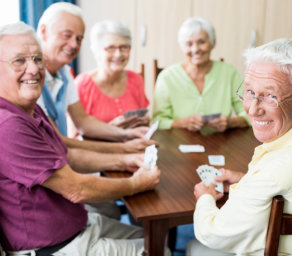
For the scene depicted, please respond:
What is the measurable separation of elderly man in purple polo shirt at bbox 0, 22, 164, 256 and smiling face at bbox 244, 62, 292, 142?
578 mm

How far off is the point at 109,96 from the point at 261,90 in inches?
67.1

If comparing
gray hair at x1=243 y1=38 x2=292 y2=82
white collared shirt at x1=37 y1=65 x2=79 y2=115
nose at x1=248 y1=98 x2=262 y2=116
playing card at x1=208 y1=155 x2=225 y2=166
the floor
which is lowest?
the floor

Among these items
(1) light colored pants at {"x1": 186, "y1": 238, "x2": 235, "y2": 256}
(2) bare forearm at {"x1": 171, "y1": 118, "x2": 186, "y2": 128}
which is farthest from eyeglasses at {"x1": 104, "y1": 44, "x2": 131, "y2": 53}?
(1) light colored pants at {"x1": 186, "y1": 238, "x2": 235, "y2": 256}

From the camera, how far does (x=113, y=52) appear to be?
2654 millimetres

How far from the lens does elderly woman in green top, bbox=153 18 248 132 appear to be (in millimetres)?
2705

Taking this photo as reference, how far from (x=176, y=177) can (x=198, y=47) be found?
1298 mm

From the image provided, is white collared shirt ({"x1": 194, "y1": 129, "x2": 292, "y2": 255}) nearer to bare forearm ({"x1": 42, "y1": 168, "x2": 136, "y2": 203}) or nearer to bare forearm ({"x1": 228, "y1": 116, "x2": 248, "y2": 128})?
bare forearm ({"x1": 42, "y1": 168, "x2": 136, "y2": 203})

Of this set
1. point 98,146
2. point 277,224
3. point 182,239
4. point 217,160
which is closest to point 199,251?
point 217,160

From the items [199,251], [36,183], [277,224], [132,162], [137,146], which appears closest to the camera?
[277,224]

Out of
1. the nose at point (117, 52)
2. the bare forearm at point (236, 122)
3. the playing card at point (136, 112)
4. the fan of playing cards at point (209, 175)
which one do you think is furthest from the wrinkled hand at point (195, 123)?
the fan of playing cards at point (209, 175)

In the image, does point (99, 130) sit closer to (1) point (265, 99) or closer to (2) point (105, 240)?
(2) point (105, 240)

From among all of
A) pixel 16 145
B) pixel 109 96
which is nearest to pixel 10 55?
pixel 16 145

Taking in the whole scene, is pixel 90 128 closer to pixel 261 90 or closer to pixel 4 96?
pixel 4 96

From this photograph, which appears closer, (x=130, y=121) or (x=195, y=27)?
(x=130, y=121)
